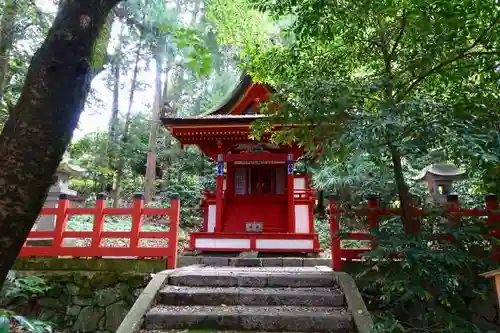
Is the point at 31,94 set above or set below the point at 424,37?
below

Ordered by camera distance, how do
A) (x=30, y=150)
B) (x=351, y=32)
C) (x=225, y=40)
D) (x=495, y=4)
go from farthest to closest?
(x=225, y=40), (x=351, y=32), (x=495, y=4), (x=30, y=150)

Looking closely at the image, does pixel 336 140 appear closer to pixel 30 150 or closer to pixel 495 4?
pixel 495 4

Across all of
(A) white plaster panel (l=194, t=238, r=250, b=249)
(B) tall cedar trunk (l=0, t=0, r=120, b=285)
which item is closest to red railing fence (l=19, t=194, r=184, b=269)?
(A) white plaster panel (l=194, t=238, r=250, b=249)

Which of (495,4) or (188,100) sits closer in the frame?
(495,4)

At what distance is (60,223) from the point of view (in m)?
5.26

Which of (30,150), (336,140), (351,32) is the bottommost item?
(30,150)

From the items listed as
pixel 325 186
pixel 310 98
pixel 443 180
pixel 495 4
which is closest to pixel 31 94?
pixel 310 98

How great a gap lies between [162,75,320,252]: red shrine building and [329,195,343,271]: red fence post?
2.17m

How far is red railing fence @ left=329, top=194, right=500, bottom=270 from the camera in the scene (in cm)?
406

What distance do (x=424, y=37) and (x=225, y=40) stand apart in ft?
13.7

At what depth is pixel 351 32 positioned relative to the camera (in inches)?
155

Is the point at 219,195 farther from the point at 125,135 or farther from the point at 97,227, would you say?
the point at 125,135

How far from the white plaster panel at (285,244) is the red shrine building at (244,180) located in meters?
0.06

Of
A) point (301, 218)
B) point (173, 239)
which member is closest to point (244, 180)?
point (301, 218)
